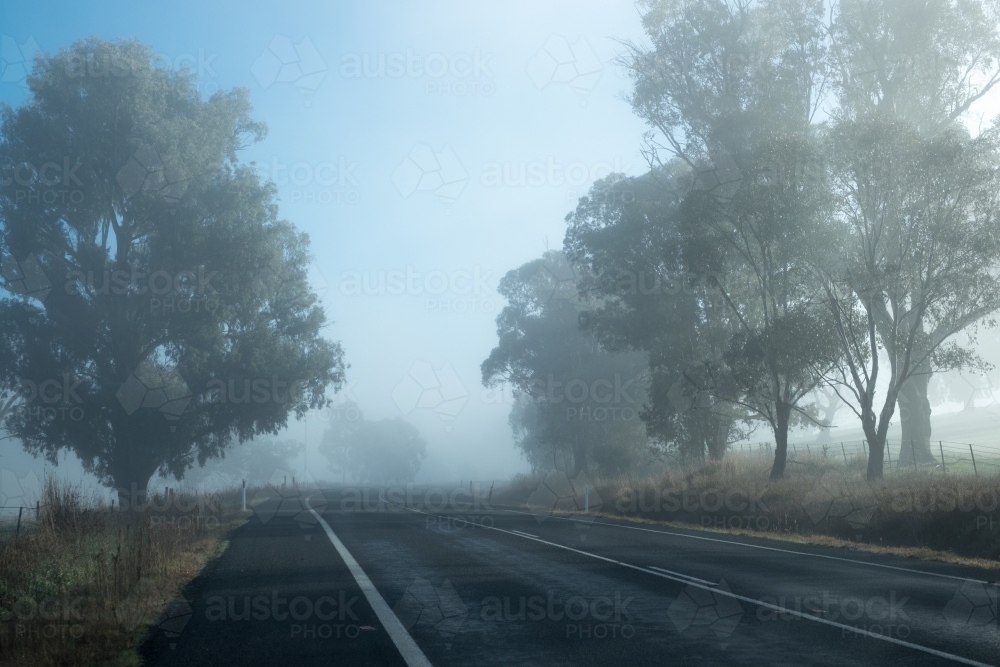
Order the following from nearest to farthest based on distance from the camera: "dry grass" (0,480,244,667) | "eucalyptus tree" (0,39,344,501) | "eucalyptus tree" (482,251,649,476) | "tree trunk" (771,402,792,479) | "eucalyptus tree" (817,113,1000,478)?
1. "dry grass" (0,480,244,667)
2. "eucalyptus tree" (817,113,1000,478)
3. "tree trunk" (771,402,792,479)
4. "eucalyptus tree" (0,39,344,501)
5. "eucalyptus tree" (482,251,649,476)

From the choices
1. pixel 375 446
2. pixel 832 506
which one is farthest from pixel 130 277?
pixel 375 446

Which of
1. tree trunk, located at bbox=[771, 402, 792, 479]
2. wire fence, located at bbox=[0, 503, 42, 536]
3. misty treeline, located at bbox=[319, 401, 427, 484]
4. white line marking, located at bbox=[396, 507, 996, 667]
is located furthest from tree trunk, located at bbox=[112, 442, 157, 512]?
misty treeline, located at bbox=[319, 401, 427, 484]

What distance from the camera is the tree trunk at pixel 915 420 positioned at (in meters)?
36.8

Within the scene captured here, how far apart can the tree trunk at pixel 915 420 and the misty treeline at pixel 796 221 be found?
134 mm

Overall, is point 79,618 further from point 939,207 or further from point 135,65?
point 135,65

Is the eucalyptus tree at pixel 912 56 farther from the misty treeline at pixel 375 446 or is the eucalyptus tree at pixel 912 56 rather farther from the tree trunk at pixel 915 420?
the misty treeline at pixel 375 446

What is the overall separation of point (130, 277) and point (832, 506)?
2696 centimetres

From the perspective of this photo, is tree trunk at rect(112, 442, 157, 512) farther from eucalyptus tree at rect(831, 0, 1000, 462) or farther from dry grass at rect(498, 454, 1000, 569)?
eucalyptus tree at rect(831, 0, 1000, 462)

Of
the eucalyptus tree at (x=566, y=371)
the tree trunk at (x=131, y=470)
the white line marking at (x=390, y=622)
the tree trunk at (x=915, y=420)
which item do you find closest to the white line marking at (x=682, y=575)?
the white line marking at (x=390, y=622)

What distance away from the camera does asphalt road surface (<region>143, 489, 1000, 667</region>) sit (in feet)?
23.4

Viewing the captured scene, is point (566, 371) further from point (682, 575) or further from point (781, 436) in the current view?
point (682, 575)

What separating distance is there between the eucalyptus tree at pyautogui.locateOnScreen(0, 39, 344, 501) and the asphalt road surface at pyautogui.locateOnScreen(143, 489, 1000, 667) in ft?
65.3

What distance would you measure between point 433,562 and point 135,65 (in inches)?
1104

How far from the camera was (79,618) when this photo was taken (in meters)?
8.50
